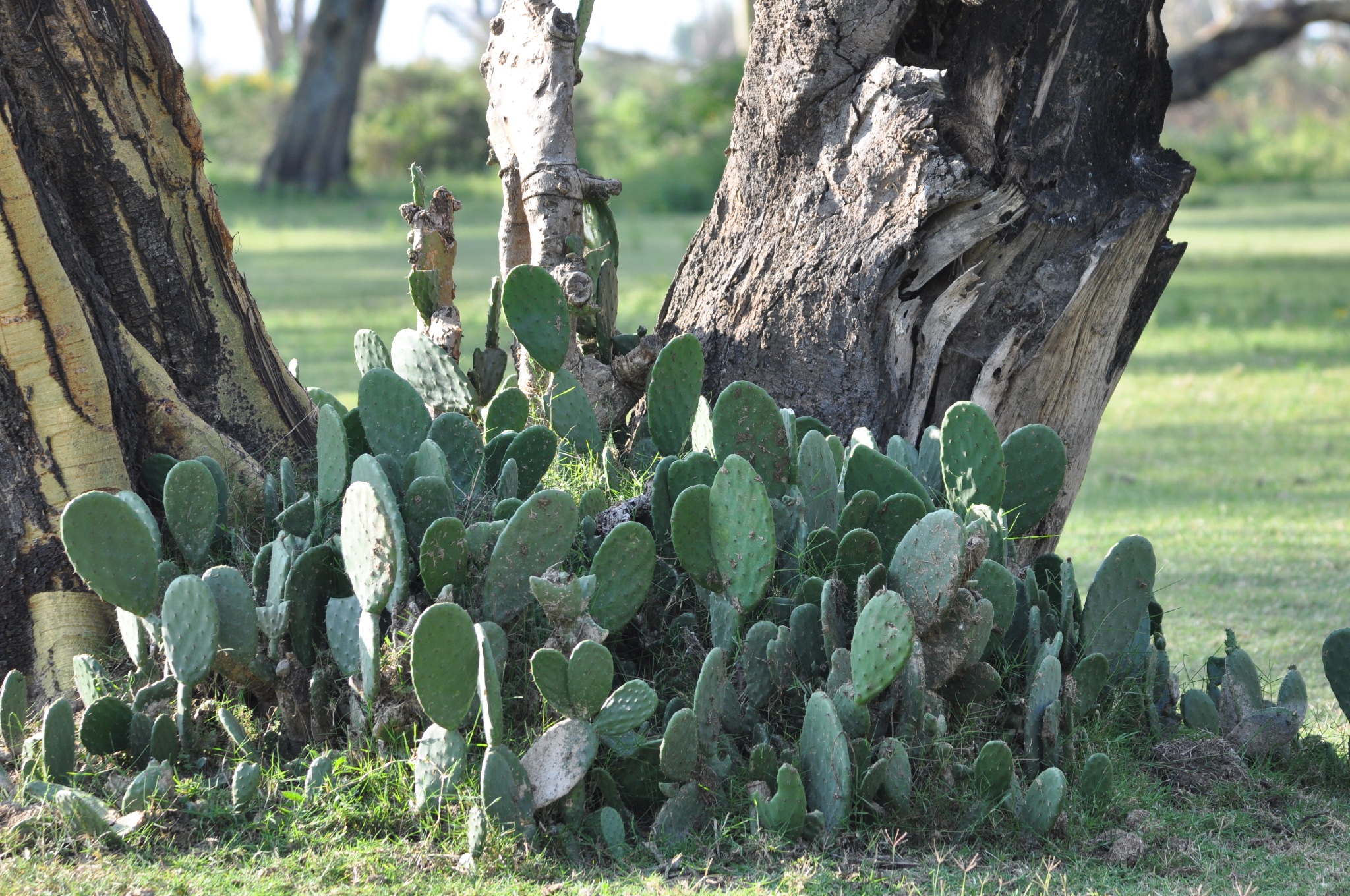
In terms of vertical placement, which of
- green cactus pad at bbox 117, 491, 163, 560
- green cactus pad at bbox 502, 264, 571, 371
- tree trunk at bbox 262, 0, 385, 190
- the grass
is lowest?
the grass

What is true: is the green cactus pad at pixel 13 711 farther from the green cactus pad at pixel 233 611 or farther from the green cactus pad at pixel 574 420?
the green cactus pad at pixel 574 420

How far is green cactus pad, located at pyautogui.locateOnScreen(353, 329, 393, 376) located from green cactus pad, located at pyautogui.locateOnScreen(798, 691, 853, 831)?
1932 mm

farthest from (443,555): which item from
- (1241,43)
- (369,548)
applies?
(1241,43)

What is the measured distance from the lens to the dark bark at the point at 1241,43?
47.6ft

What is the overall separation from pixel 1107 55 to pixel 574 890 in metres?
2.68

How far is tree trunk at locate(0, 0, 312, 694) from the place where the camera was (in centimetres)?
299

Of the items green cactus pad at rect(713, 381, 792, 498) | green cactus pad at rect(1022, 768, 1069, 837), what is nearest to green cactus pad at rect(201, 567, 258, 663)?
green cactus pad at rect(713, 381, 792, 498)

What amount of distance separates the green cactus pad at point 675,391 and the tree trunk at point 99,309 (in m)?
1.03

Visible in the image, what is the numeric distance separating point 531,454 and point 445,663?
0.99 meters

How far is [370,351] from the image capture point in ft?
13.1

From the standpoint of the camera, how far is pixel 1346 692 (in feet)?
10.5

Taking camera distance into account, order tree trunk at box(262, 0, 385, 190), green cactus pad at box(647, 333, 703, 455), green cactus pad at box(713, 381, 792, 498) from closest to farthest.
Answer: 1. green cactus pad at box(713, 381, 792, 498)
2. green cactus pad at box(647, 333, 703, 455)
3. tree trunk at box(262, 0, 385, 190)

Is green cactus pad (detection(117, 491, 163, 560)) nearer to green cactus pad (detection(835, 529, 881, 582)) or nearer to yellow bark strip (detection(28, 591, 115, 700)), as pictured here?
yellow bark strip (detection(28, 591, 115, 700))

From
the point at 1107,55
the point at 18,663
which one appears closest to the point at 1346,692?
the point at 1107,55
